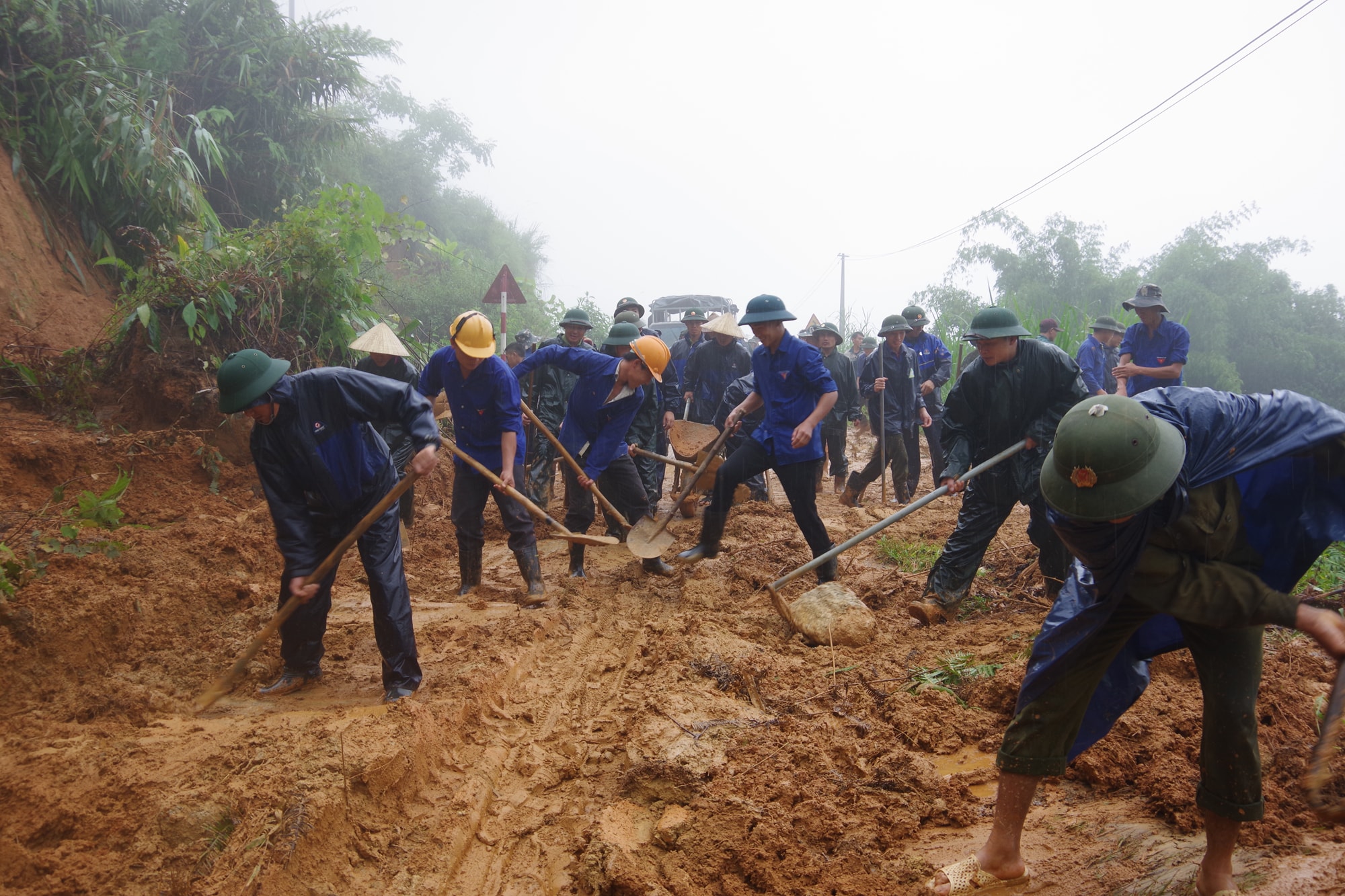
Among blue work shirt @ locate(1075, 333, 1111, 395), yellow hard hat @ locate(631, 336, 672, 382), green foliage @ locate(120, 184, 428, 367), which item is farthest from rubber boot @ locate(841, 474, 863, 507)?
green foliage @ locate(120, 184, 428, 367)

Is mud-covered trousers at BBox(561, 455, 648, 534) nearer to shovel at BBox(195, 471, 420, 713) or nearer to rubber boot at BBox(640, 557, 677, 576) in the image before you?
rubber boot at BBox(640, 557, 677, 576)

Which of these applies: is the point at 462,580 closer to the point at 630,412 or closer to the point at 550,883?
→ the point at 630,412

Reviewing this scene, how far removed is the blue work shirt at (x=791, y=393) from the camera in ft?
16.0

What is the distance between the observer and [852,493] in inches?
317

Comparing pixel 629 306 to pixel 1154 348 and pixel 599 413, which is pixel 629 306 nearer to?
pixel 599 413

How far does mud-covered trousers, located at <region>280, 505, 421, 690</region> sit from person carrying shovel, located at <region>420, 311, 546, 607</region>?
3.79ft

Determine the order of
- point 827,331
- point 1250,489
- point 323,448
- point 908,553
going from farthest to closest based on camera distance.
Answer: point 827,331 → point 908,553 → point 323,448 → point 1250,489

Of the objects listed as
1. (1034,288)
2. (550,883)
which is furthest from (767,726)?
(1034,288)

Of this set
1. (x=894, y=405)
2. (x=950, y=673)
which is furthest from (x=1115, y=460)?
(x=894, y=405)

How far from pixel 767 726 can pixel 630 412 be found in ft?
9.30

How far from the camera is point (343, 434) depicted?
11.6 feet

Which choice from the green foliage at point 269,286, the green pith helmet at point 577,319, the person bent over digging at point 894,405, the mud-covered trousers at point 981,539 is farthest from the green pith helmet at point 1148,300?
the green foliage at point 269,286

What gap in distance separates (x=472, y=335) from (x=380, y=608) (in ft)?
5.95

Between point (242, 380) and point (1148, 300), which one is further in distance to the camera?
point (1148, 300)
